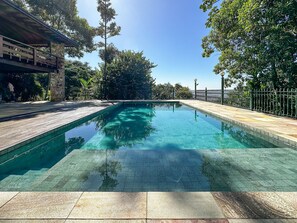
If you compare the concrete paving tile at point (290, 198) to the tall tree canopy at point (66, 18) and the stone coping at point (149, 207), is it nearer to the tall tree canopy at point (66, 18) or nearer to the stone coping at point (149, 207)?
the stone coping at point (149, 207)

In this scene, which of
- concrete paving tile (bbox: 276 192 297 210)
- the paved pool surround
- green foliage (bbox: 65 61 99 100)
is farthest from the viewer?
green foliage (bbox: 65 61 99 100)

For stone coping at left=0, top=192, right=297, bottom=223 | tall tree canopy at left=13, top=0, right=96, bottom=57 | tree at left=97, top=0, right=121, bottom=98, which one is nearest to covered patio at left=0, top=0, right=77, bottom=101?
tree at left=97, top=0, right=121, bottom=98

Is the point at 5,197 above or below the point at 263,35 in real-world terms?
below

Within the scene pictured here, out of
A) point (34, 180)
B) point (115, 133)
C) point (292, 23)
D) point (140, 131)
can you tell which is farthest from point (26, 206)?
point (292, 23)

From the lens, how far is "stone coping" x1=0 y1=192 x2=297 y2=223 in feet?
6.03

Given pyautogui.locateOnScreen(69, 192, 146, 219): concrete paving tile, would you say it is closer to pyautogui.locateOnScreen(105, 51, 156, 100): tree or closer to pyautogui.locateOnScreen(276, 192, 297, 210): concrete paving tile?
pyautogui.locateOnScreen(276, 192, 297, 210): concrete paving tile

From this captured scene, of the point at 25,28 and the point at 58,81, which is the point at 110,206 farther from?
the point at 58,81

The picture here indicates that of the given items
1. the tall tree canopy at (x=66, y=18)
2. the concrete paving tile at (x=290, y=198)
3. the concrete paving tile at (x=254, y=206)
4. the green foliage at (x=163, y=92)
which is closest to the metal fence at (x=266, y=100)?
the concrete paving tile at (x=290, y=198)

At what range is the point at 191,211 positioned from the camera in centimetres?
193

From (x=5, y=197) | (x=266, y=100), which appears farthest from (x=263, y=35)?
(x=5, y=197)

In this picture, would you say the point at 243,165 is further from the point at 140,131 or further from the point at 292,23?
the point at 292,23

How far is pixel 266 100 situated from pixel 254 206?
8.12 m

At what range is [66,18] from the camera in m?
20.6

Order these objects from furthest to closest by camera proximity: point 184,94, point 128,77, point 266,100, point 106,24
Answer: point 184,94, point 106,24, point 128,77, point 266,100
